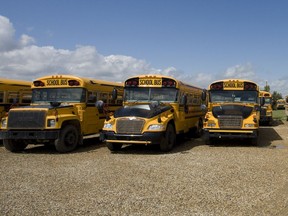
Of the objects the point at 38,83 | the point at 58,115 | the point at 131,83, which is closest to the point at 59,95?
the point at 38,83

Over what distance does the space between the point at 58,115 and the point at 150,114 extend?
2.78 meters

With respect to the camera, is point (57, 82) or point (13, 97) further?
point (13, 97)

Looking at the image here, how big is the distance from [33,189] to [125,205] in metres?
1.94

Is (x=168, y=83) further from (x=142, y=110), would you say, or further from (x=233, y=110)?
(x=233, y=110)

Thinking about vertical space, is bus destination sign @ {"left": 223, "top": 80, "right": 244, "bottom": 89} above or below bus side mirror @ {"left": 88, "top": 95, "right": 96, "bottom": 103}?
above

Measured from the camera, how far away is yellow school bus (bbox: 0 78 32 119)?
12.1m

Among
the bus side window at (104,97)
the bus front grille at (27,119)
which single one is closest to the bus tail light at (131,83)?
the bus side window at (104,97)

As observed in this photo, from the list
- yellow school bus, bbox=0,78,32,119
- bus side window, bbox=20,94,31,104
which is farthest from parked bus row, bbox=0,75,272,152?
bus side window, bbox=20,94,31,104

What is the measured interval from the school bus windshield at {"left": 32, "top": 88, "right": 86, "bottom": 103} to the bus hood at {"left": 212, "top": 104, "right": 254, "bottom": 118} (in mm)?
4657

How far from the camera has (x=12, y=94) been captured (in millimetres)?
12547

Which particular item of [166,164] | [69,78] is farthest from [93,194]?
[69,78]

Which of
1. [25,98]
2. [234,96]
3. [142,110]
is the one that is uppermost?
[234,96]

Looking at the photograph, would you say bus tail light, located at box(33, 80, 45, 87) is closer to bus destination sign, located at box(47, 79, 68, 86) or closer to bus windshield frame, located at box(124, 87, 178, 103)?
bus destination sign, located at box(47, 79, 68, 86)

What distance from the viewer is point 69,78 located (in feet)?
37.1
